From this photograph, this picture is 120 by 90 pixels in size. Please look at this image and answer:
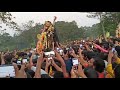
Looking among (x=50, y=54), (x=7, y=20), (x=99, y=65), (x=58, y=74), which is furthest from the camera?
(x=7, y=20)

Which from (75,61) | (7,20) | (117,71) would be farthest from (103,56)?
(7,20)

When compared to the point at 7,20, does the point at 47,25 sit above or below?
below

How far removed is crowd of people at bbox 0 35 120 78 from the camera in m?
5.05

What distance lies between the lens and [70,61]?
224 inches

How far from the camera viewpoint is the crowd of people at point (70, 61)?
5054 mm

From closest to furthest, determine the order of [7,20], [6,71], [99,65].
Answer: [99,65]
[6,71]
[7,20]

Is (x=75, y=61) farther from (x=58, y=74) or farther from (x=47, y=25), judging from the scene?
(x=47, y=25)

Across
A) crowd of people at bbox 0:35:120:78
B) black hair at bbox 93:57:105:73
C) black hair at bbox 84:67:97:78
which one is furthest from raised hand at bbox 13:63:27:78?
black hair at bbox 93:57:105:73

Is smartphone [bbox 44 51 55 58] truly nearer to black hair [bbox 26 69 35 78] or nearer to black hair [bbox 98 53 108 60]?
black hair [bbox 26 69 35 78]

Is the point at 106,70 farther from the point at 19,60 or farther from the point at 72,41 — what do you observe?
the point at 19,60
